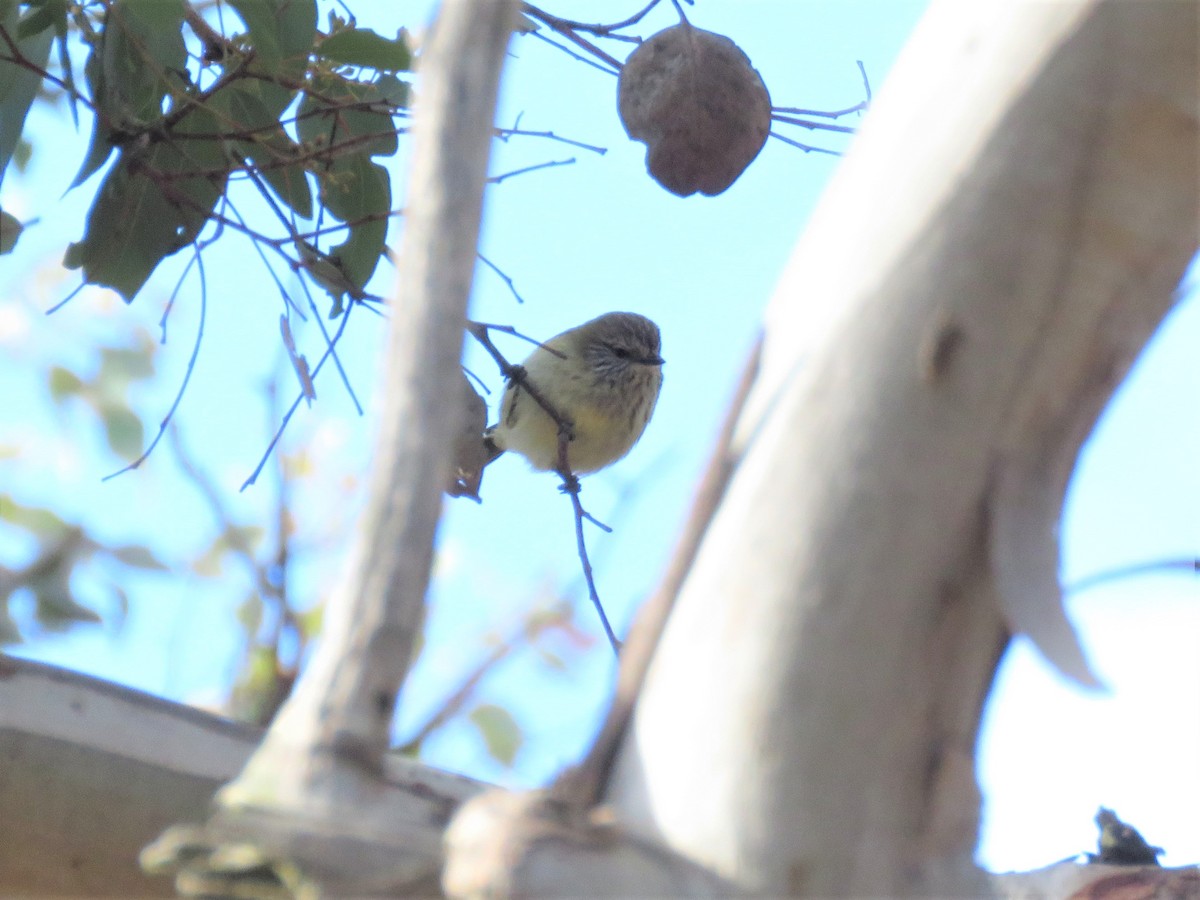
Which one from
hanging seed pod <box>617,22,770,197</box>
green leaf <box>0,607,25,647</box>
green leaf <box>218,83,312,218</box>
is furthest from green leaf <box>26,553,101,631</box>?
hanging seed pod <box>617,22,770,197</box>

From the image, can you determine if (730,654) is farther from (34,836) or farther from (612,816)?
(34,836)

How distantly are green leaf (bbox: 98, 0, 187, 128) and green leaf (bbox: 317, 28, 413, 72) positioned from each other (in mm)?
291

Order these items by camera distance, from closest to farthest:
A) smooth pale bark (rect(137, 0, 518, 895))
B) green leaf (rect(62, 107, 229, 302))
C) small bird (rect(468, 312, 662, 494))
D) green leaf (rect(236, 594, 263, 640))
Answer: smooth pale bark (rect(137, 0, 518, 895))
green leaf (rect(62, 107, 229, 302))
green leaf (rect(236, 594, 263, 640))
small bird (rect(468, 312, 662, 494))

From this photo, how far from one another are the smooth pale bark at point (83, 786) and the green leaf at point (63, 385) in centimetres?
332

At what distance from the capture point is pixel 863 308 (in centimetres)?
127

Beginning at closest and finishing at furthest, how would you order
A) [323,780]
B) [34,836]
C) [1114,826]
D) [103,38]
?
[323,780] → [34,836] → [1114,826] → [103,38]

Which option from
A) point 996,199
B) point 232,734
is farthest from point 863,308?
point 232,734

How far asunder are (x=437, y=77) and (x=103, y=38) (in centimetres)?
180

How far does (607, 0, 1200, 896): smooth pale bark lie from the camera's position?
1.22 metres

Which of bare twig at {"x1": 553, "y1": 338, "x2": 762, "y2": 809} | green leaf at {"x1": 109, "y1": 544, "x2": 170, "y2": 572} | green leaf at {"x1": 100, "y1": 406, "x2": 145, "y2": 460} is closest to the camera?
bare twig at {"x1": 553, "y1": 338, "x2": 762, "y2": 809}

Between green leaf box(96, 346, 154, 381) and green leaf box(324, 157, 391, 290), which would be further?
green leaf box(96, 346, 154, 381)

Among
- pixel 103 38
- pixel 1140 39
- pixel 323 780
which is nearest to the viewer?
pixel 323 780

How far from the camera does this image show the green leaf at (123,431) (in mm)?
4340

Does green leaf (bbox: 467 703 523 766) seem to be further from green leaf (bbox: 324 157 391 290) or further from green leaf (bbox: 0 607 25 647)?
green leaf (bbox: 324 157 391 290)
